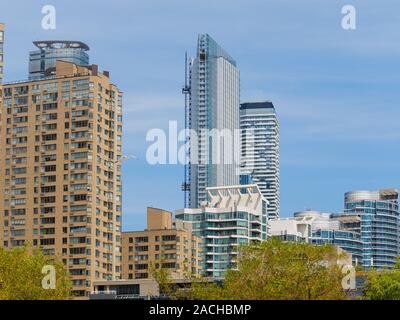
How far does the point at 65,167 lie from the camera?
183 meters

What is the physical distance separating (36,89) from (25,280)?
4357 inches

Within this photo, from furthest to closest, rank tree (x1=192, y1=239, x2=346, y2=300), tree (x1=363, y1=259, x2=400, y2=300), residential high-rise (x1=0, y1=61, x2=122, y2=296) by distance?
residential high-rise (x1=0, y1=61, x2=122, y2=296) → tree (x1=363, y1=259, x2=400, y2=300) → tree (x1=192, y1=239, x2=346, y2=300)

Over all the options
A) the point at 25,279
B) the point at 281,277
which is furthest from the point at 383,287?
the point at 25,279

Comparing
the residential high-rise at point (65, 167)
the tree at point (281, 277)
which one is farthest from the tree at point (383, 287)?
the residential high-rise at point (65, 167)

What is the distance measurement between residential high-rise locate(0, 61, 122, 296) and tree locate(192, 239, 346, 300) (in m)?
94.7

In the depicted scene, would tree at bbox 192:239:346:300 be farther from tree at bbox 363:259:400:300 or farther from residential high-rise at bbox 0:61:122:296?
residential high-rise at bbox 0:61:122:296

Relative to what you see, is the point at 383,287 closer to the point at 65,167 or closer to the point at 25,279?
the point at 25,279

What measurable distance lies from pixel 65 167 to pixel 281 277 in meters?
113

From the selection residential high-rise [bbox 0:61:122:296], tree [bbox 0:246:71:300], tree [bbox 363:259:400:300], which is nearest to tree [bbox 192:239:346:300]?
tree [bbox 0:246:71:300]

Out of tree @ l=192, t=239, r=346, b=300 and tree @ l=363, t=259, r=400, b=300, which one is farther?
tree @ l=363, t=259, r=400, b=300

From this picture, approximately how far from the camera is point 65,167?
183 metres

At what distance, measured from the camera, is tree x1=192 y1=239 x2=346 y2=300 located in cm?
7206

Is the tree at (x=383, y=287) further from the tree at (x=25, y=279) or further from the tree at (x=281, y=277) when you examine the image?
the tree at (x=25, y=279)
